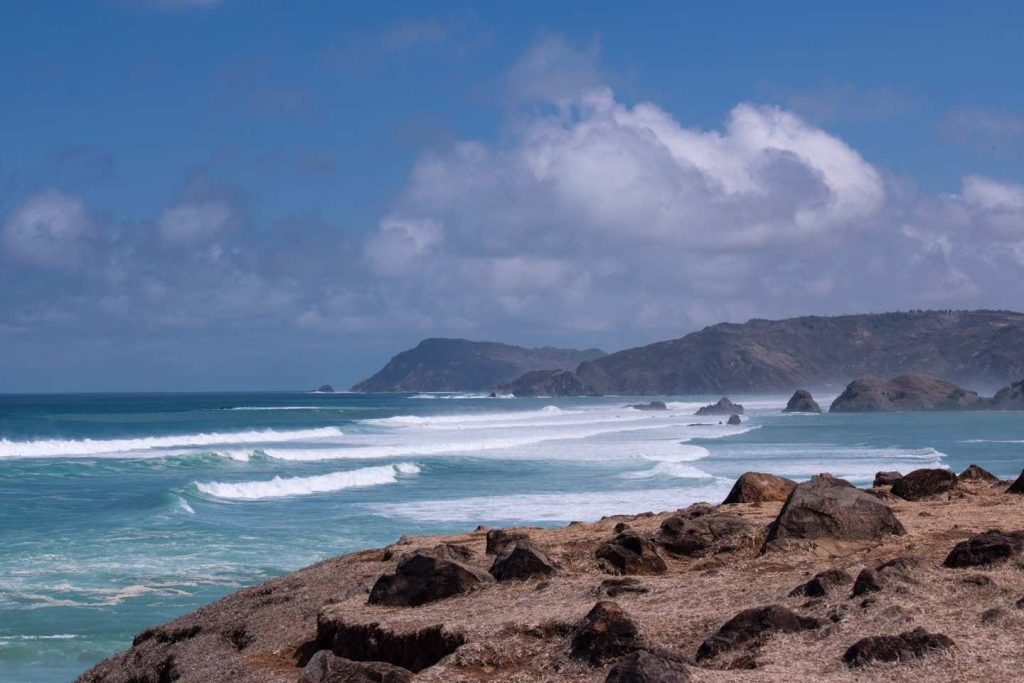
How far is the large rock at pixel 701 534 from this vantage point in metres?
10.9

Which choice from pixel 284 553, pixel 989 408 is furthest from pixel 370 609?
pixel 989 408

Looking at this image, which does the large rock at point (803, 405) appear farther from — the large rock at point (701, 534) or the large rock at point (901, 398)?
the large rock at point (701, 534)

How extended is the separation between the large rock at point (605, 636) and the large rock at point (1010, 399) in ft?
342

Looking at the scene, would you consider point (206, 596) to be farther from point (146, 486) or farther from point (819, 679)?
point (146, 486)

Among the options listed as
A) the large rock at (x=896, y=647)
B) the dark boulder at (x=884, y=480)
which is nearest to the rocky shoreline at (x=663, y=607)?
the large rock at (x=896, y=647)

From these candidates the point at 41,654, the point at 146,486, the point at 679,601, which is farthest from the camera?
the point at 146,486

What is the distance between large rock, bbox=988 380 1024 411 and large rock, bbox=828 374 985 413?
2.58 meters

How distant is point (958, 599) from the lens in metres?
8.04

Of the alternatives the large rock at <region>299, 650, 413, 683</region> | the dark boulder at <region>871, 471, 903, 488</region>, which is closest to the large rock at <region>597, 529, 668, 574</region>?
the large rock at <region>299, 650, 413, 683</region>

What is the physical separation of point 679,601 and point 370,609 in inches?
101

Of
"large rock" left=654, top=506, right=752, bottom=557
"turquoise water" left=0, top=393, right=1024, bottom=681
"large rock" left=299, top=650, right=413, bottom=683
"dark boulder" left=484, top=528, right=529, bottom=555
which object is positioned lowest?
"turquoise water" left=0, top=393, right=1024, bottom=681

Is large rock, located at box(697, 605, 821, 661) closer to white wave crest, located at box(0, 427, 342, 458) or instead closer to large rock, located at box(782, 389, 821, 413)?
white wave crest, located at box(0, 427, 342, 458)

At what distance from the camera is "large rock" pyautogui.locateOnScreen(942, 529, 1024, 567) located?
28.8ft

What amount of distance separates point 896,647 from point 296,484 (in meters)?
28.9
